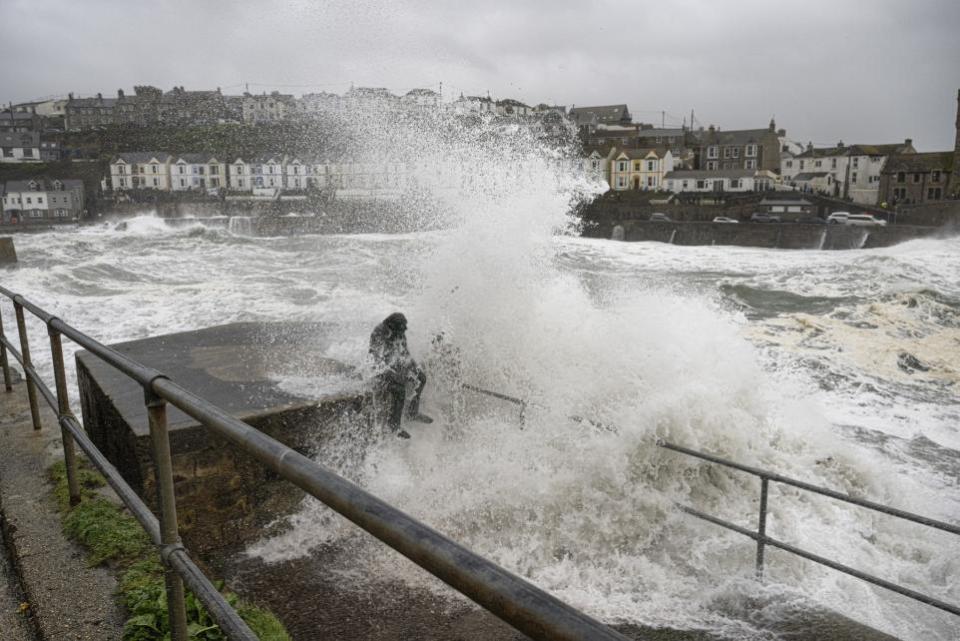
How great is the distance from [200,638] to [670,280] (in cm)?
3752

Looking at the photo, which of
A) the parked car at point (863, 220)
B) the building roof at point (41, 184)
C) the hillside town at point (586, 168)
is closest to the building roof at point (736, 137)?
the hillside town at point (586, 168)

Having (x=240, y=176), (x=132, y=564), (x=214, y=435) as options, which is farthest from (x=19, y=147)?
(x=132, y=564)

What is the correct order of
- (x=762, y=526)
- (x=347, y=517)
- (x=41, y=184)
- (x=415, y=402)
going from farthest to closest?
(x=41, y=184)
(x=415, y=402)
(x=762, y=526)
(x=347, y=517)

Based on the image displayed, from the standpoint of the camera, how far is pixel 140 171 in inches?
4230

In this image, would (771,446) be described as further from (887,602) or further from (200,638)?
(200,638)

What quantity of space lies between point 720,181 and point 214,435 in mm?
87514

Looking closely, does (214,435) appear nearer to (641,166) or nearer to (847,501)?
(847,501)

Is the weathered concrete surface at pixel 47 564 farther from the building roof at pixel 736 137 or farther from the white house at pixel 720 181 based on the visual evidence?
the building roof at pixel 736 137

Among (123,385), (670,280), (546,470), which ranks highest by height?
(123,385)

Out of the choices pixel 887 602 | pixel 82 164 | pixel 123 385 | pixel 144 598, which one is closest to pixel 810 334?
pixel 887 602

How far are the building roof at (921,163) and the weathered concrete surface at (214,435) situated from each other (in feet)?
262

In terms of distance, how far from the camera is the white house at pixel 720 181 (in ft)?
273

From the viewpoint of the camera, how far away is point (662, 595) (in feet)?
16.1

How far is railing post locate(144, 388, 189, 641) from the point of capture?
1.57 metres
